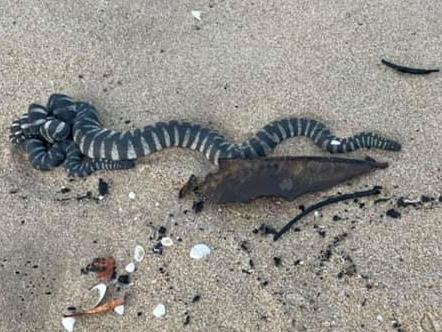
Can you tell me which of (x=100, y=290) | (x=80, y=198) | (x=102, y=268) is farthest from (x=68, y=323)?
(x=80, y=198)

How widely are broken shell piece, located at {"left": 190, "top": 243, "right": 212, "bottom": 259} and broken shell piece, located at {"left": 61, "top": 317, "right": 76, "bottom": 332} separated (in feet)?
2.90

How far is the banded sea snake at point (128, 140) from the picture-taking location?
5.78 metres

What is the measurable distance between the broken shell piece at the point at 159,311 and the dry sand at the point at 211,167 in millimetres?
40

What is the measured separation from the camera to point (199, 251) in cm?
501

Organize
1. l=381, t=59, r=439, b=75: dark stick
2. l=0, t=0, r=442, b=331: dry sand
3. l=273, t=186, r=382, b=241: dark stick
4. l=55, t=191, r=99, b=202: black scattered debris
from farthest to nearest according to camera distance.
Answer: l=381, t=59, r=439, b=75: dark stick → l=55, t=191, r=99, b=202: black scattered debris → l=273, t=186, r=382, b=241: dark stick → l=0, t=0, r=442, b=331: dry sand

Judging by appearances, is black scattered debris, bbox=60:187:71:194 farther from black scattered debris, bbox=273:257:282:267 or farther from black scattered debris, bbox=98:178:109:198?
black scattered debris, bbox=273:257:282:267

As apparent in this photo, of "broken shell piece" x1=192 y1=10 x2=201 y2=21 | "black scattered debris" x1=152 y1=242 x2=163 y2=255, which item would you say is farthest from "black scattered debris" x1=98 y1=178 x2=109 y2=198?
"broken shell piece" x1=192 y1=10 x2=201 y2=21

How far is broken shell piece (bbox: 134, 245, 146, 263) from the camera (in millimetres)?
5043

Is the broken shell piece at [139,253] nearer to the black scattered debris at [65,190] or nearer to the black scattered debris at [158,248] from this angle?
the black scattered debris at [158,248]

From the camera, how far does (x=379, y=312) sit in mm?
4566

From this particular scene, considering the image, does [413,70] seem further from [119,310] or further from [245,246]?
[119,310]

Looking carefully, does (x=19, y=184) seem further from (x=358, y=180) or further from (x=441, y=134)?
(x=441, y=134)

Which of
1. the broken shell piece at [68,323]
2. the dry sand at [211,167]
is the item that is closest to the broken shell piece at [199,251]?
the dry sand at [211,167]

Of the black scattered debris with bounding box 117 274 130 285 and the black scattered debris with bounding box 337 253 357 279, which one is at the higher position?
the black scattered debris with bounding box 337 253 357 279
